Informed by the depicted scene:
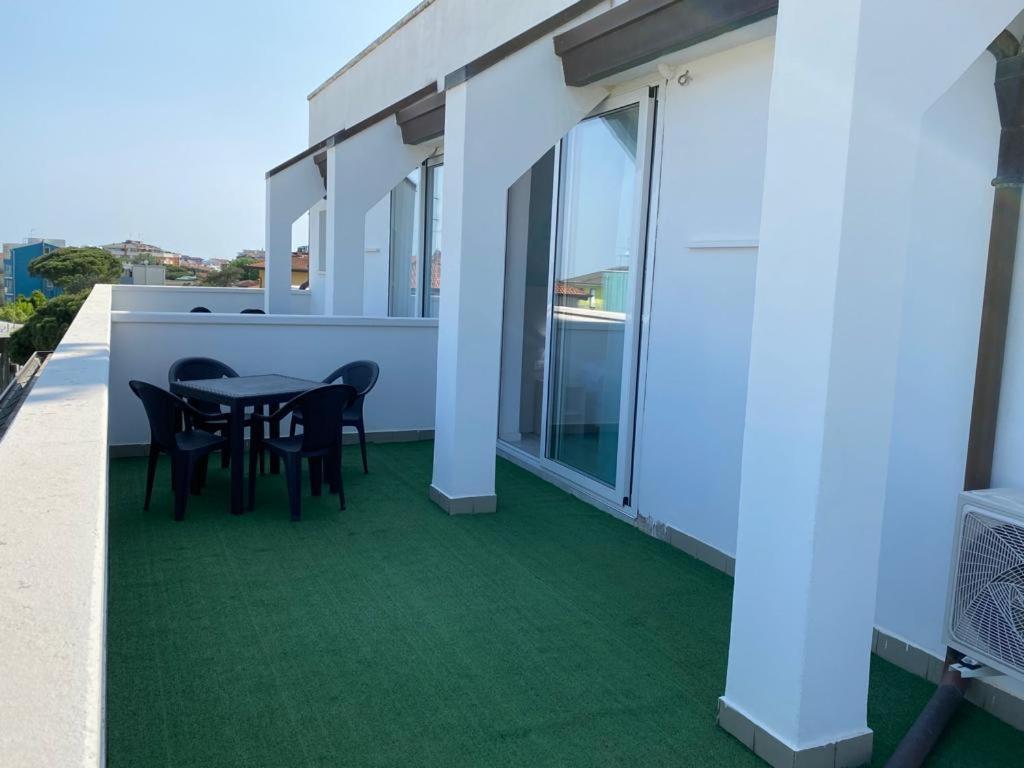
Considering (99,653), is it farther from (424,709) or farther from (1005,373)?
(1005,373)

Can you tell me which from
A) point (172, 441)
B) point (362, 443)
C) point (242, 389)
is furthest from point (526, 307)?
point (172, 441)

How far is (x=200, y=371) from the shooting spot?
6887 millimetres

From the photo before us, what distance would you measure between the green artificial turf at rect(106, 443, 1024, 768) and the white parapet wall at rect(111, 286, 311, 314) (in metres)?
8.09

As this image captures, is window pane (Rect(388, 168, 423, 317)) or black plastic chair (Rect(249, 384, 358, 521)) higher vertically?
window pane (Rect(388, 168, 423, 317))

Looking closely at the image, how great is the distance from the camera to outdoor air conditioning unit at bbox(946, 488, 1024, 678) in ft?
9.09

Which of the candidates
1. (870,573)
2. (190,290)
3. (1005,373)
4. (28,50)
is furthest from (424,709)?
(28,50)

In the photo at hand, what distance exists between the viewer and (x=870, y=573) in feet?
9.22

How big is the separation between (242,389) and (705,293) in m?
3.23

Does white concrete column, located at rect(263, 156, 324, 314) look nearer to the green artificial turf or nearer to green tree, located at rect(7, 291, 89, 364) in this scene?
the green artificial turf

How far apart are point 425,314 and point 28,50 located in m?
31.8

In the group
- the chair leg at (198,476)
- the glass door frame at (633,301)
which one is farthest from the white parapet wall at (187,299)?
the glass door frame at (633,301)

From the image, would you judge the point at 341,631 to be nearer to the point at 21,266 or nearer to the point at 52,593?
the point at 52,593

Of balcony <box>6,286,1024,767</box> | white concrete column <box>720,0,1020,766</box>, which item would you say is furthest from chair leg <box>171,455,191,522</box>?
white concrete column <box>720,0,1020,766</box>

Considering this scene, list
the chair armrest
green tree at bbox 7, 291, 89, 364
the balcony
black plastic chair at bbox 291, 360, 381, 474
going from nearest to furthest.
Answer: the balcony → the chair armrest → black plastic chair at bbox 291, 360, 381, 474 → green tree at bbox 7, 291, 89, 364
